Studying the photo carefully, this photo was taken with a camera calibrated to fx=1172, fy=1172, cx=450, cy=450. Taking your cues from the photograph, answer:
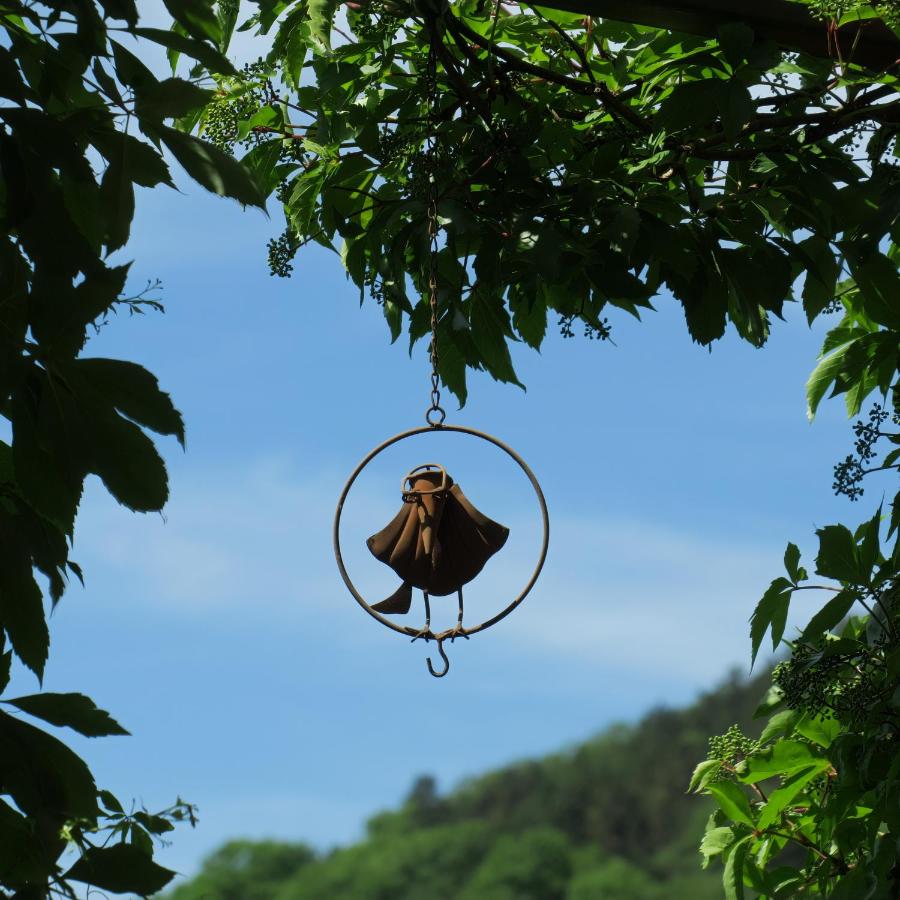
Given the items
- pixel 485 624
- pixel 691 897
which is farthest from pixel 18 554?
pixel 691 897

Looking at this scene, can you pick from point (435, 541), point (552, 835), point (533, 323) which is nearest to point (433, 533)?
point (435, 541)

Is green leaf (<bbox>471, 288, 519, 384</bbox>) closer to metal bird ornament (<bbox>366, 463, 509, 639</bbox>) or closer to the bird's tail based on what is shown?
metal bird ornament (<bbox>366, 463, 509, 639</bbox>)

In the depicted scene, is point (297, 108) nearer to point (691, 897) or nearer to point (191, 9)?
point (191, 9)

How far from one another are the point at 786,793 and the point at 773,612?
0.32 meters

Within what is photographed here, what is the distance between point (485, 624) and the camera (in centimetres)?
176

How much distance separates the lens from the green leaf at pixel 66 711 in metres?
0.92

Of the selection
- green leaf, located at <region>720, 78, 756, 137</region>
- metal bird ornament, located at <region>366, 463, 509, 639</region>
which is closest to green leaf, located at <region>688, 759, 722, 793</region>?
metal bird ornament, located at <region>366, 463, 509, 639</region>

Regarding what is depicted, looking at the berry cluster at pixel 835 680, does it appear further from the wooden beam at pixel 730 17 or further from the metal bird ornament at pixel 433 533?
the wooden beam at pixel 730 17

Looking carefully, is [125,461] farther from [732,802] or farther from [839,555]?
[732,802]

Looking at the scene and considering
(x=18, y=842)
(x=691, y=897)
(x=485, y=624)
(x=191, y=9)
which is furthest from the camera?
(x=691, y=897)

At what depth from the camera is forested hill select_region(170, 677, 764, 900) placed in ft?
67.3

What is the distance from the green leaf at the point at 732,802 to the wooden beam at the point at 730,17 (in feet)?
4.15

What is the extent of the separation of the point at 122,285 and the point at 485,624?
95 cm

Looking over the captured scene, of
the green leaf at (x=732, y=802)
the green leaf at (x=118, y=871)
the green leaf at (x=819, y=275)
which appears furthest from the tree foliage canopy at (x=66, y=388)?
the green leaf at (x=732, y=802)
